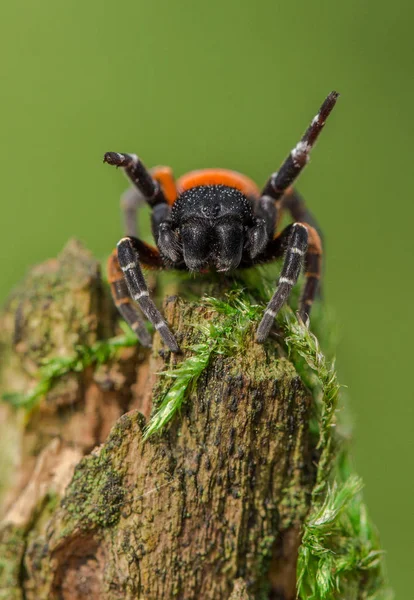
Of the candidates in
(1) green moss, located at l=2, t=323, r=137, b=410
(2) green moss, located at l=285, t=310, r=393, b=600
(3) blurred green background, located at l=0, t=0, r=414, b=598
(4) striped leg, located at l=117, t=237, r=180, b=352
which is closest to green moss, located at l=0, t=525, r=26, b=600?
(1) green moss, located at l=2, t=323, r=137, b=410

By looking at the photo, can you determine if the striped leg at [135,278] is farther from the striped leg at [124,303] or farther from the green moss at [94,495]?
the green moss at [94,495]

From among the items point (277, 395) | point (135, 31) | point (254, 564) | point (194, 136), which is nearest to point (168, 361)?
point (277, 395)

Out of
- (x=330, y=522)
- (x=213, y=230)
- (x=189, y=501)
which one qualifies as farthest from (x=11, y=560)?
(x=213, y=230)

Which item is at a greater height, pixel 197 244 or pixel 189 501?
pixel 197 244

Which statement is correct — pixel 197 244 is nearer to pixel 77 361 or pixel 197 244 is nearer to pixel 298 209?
pixel 77 361

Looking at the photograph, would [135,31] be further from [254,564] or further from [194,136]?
[254,564]

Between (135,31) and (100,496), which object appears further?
(135,31)
